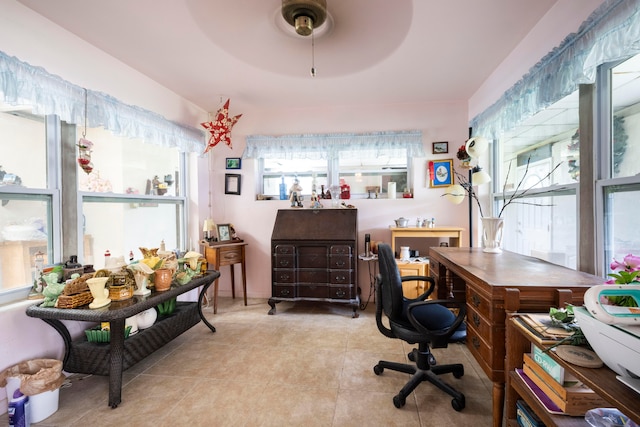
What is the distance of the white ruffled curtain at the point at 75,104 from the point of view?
1.73 m

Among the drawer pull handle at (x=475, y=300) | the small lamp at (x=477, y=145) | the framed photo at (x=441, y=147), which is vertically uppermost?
the framed photo at (x=441, y=147)

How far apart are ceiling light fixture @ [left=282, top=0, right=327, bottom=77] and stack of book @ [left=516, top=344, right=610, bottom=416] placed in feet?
6.80

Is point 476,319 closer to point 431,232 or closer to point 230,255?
point 431,232

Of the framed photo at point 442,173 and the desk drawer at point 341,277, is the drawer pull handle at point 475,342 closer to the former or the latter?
the desk drawer at point 341,277

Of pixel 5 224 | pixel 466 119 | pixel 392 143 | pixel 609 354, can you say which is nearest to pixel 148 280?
pixel 5 224

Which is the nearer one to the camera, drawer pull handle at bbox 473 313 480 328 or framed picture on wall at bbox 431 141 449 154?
drawer pull handle at bbox 473 313 480 328

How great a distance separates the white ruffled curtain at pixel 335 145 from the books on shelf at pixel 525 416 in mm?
2818

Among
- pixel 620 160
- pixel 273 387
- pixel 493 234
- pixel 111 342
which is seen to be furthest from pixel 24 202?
pixel 620 160

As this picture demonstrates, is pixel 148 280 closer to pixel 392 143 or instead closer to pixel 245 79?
pixel 245 79

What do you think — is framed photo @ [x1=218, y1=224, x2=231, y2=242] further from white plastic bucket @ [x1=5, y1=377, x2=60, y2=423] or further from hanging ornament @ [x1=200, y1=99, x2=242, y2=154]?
white plastic bucket @ [x1=5, y1=377, x2=60, y2=423]

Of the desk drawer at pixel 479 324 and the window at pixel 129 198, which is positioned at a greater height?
the window at pixel 129 198

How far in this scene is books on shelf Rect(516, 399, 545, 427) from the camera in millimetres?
1138

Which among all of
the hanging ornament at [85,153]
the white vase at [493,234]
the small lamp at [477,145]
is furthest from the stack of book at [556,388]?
the hanging ornament at [85,153]

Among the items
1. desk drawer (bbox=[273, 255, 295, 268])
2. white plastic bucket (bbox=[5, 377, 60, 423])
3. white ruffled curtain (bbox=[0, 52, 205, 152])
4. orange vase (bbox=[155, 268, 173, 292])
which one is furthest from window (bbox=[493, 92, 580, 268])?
white ruffled curtain (bbox=[0, 52, 205, 152])
